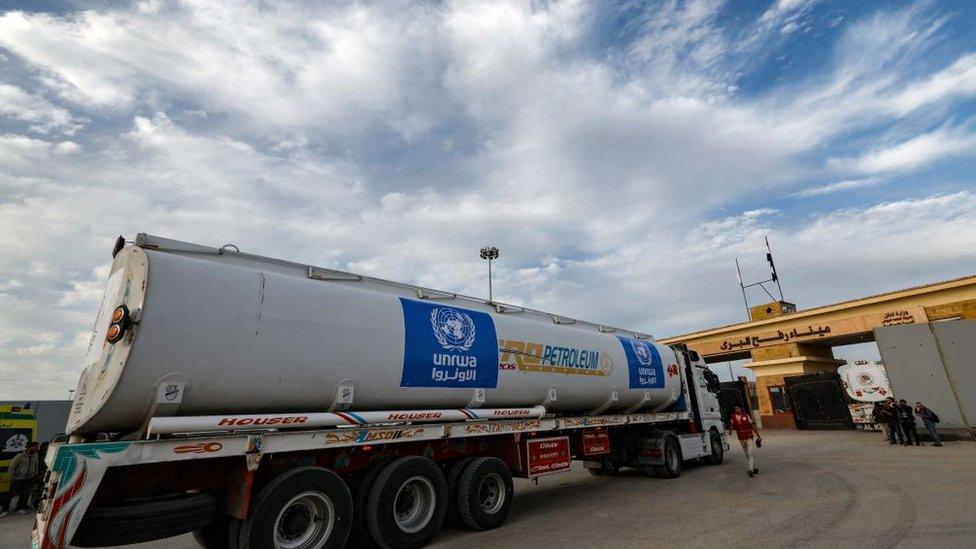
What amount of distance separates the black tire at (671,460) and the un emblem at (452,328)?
7072 millimetres

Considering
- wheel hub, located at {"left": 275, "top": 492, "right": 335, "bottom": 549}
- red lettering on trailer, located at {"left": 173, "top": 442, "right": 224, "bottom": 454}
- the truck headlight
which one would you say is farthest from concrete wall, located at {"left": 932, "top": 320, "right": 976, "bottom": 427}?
the truck headlight

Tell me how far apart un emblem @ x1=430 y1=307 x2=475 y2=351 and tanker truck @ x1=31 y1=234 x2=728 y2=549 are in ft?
0.11

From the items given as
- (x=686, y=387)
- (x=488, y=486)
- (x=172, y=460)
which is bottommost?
(x=488, y=486)

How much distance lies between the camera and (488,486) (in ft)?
26.7

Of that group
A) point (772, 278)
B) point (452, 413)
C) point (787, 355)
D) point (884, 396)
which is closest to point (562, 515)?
point (452, 413)

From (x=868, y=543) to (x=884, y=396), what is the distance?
22593mm

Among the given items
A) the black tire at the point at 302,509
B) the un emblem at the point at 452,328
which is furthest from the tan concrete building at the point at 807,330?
the black tire at the point at 302,509

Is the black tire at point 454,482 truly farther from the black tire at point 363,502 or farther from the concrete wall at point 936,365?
the concrete wall at point 936,365

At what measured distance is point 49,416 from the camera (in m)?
24.2

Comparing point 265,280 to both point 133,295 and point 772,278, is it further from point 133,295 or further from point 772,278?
point 772,278

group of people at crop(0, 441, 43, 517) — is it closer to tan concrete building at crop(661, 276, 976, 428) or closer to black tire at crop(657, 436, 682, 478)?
black tire at crop(657, 436, 682, 478)

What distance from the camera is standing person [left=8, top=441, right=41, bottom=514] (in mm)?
11484

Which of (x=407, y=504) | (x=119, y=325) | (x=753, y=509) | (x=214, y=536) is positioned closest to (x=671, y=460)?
(x=753, y=509)

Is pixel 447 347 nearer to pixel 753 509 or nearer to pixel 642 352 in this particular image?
pixel 753 509
